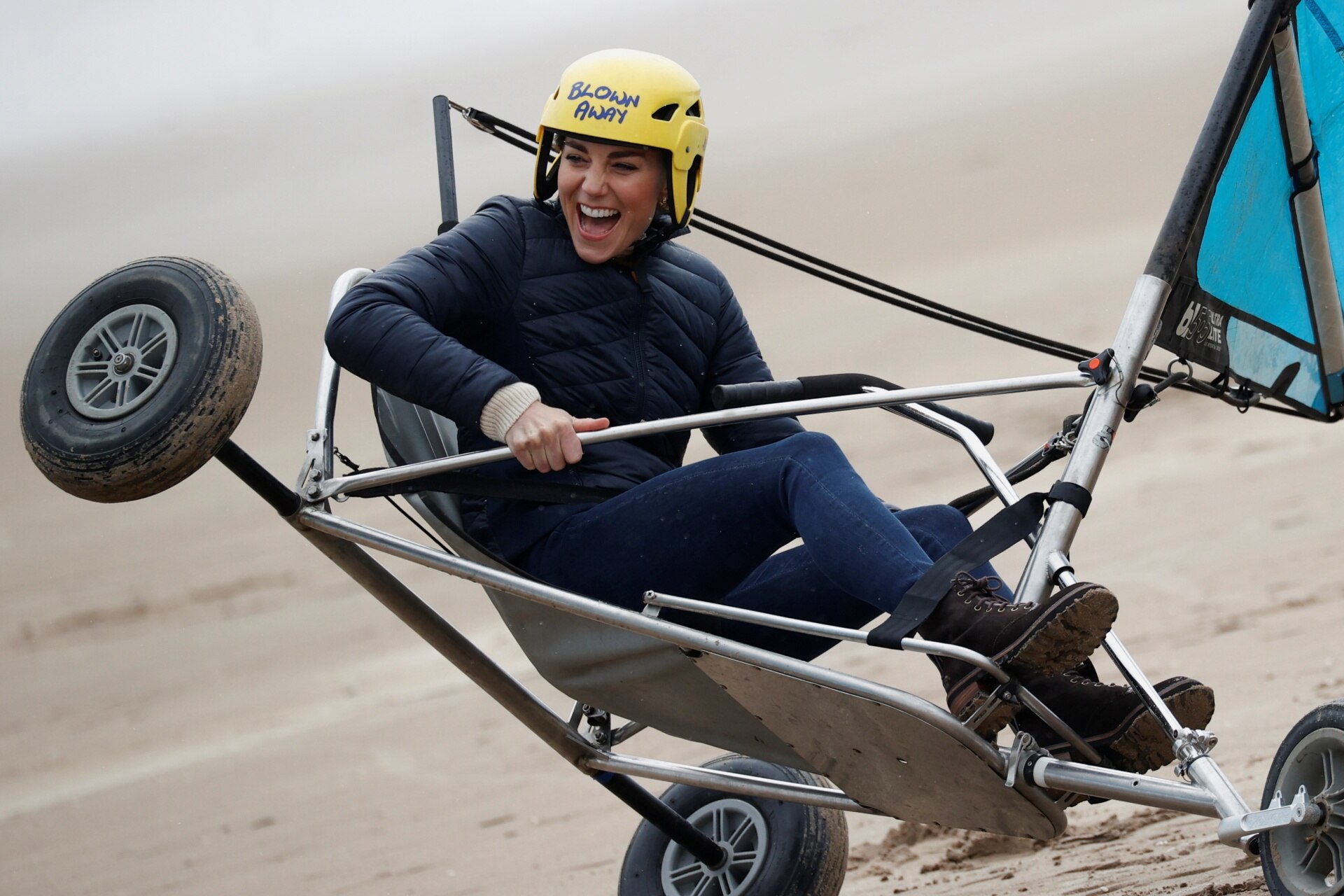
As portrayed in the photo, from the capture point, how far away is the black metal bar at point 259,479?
3.02m

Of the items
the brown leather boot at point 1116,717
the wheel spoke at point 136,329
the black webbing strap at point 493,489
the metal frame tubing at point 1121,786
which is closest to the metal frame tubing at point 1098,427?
the brown leather boot at point 1116,717

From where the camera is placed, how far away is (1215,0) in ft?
80.0

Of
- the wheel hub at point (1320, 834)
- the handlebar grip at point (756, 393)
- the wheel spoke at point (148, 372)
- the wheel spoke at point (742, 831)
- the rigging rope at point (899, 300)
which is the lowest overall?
the wheel spoke at point (742, 831)

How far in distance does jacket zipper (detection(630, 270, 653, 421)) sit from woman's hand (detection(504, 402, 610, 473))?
37 centimetres

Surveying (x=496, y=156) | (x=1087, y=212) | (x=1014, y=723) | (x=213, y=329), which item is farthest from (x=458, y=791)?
(x=496, y=156)

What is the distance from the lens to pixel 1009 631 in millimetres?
2389

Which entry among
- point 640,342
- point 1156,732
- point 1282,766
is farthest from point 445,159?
point 1282,766

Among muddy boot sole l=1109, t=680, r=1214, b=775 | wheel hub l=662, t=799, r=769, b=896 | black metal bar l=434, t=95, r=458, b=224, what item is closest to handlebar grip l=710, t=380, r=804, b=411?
muddy boot sole l=1109, t=680, r=1214, b=775

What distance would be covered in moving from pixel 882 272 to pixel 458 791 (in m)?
9.53

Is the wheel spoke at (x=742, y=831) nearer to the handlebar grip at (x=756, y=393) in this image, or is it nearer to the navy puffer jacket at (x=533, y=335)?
the navy puffer jacket at (x=533, y=335)

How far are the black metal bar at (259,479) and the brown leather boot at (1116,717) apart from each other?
1.44 meters

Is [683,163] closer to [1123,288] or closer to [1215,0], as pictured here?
[1123,288]

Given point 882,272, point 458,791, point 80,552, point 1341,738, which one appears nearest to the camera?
point 1341,738

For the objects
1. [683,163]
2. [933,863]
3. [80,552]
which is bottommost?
[80,552]
